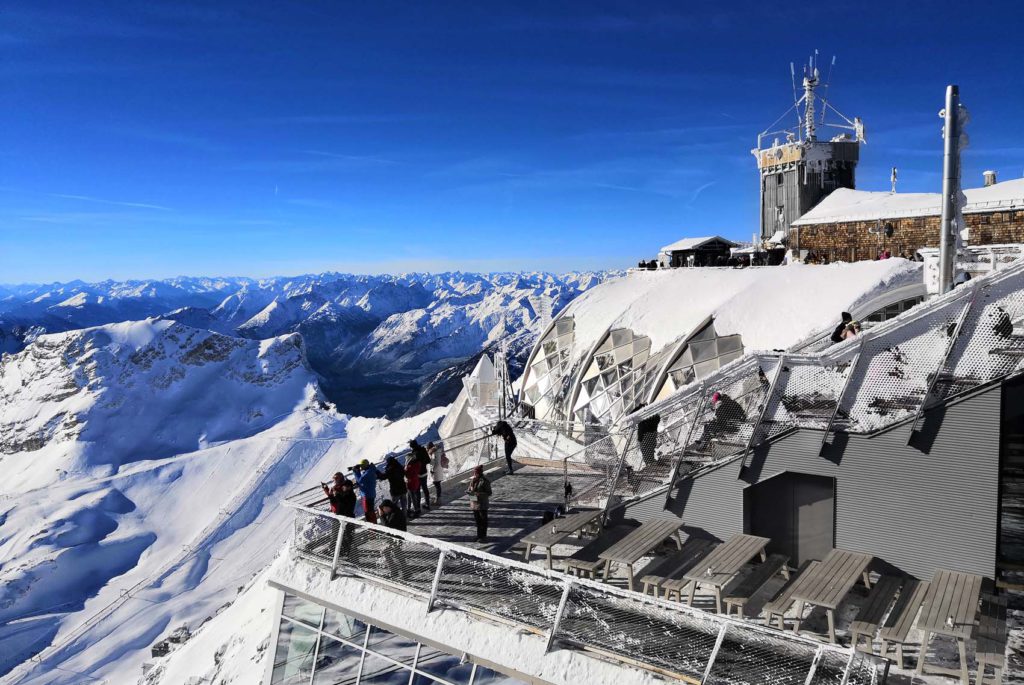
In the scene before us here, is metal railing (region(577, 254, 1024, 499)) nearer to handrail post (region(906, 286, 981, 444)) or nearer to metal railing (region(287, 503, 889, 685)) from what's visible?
handrail post (region(906, 286, 981, 444))

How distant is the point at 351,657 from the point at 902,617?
761 cm

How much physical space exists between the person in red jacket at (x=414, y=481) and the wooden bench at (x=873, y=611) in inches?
328

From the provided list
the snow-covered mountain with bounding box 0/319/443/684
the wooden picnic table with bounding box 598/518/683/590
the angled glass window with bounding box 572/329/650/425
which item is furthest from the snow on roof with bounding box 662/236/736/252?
the snow-covered mountain with bounding box 0/319/443/684

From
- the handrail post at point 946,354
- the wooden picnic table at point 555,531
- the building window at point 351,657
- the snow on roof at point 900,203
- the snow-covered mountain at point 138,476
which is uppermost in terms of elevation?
the snow on roof at point 900,203

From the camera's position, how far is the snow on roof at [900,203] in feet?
Answer: 93.2

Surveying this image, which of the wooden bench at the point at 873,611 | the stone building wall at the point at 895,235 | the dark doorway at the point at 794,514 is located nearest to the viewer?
the wooden bench at the point at 873,611

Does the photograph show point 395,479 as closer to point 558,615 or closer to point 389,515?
point 389,515

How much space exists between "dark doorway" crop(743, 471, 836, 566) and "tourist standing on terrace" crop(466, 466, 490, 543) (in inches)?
177

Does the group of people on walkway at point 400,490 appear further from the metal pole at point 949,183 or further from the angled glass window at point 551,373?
the angled glass window at point 551,373

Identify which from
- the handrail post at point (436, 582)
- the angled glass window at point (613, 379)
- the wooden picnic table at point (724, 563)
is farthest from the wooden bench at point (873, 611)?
the angled glass window at point (613, 379)

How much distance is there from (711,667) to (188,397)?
17139cm

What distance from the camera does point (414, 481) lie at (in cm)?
1416

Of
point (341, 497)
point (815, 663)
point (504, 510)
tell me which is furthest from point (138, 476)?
point (815, 663)

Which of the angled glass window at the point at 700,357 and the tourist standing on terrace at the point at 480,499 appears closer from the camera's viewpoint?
the tourist standing on terrace at the point at 480,499
